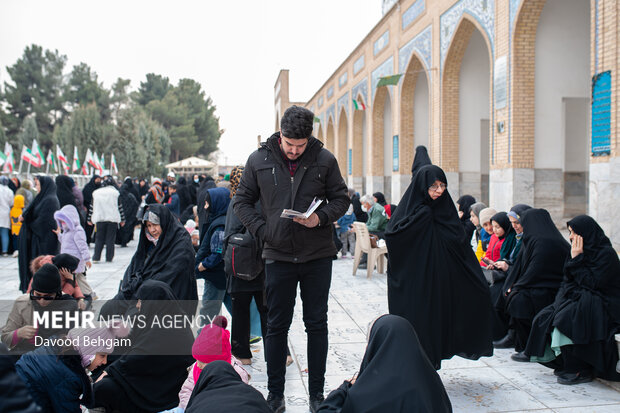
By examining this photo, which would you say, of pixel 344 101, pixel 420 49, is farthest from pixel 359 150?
pixel 420 49

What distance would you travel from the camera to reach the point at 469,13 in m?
10.5

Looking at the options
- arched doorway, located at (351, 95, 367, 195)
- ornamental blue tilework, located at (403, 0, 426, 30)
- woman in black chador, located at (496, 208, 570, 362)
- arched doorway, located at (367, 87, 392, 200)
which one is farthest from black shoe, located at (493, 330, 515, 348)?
arched doorway, located at (351, 95, 367, 195)

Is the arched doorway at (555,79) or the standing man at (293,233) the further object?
the arched doorway at (555,79)

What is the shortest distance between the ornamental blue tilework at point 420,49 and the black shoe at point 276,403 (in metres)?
11.0

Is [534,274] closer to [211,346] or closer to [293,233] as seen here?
[293,233]

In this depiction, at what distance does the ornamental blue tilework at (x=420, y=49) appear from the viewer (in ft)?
41.5

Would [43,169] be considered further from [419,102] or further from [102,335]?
[102,335]

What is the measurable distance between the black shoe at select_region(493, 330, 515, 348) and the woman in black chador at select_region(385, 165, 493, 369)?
37.2 inches

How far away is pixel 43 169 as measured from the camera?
140ft

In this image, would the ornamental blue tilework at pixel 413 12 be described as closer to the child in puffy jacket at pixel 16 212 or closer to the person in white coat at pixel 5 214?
the child in puffy jacket at pixel 16 212

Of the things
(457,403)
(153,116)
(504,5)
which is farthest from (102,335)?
(153,116)

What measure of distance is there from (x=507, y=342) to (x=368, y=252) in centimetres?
322

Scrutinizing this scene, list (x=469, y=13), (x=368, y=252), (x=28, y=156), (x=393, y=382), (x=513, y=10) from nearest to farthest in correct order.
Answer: (x=393, y=382) → (x=368, y=252) → (x=513, y=10) → (x=469, y=13) → (x=28, y=156)

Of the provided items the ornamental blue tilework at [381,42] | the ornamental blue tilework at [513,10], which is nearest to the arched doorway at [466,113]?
the ornamental blue tilework at [513,10]
